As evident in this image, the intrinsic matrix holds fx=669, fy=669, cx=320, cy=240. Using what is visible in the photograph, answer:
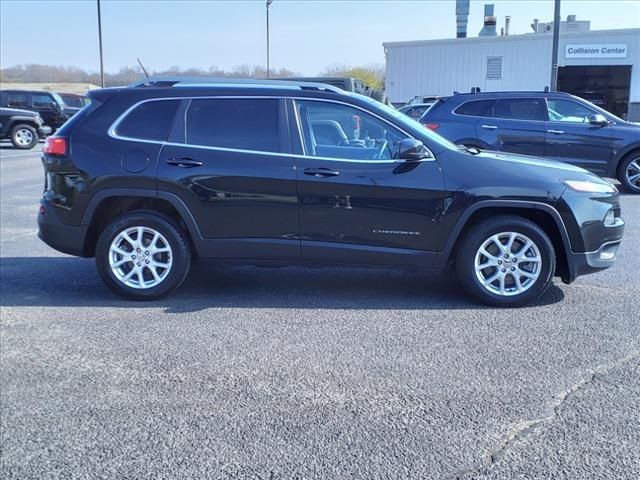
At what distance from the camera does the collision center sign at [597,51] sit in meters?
32.6

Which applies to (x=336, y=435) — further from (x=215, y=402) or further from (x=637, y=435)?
(x=637, y=435)

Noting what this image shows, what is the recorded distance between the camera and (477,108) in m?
12.1

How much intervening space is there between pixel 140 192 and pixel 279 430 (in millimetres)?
2805

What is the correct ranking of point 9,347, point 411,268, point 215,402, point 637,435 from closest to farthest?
point 637,435 → point 215,402 → point 9,347 → point 411,268

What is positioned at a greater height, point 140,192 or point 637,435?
point 140,192

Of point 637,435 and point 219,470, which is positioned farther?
point 637,435

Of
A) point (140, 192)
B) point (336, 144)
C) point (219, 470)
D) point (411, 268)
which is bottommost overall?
point (219, 470)

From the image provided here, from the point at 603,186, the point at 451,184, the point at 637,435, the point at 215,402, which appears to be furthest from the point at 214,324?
the point at 603,186

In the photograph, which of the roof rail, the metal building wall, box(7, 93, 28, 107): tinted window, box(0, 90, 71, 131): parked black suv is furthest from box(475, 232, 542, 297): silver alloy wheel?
the metal building wall

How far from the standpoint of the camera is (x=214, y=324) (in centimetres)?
506

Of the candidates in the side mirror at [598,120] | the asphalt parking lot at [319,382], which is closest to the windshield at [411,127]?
the asphalt parking lot at [319,382]

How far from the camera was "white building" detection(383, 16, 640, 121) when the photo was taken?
107 feet

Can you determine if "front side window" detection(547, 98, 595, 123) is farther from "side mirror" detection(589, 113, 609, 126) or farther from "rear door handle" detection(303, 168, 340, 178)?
"rear door handle" detection(303, 168, 340, 178)

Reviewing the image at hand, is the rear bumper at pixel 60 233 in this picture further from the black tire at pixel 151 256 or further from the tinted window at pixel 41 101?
the tinted window at pixel 41 101
